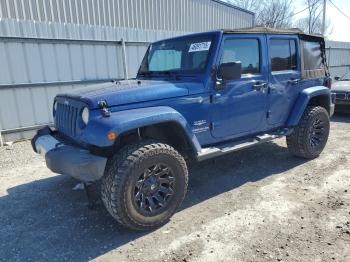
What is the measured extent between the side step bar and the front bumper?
1.22 meters

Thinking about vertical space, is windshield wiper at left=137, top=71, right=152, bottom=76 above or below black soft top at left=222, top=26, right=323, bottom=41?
below

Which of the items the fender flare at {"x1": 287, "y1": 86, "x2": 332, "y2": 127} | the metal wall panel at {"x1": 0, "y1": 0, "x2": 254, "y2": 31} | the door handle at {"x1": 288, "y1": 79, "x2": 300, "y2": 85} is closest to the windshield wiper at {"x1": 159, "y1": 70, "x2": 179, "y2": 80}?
the door handle at {"x1": 288, "y1": 79, "x2": 300, "y2": 85}

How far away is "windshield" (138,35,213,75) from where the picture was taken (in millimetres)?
3814

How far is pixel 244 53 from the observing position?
4109 mm

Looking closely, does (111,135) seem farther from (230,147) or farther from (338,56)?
(338,56)

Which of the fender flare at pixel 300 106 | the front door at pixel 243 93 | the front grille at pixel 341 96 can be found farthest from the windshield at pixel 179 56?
the front grille at pixel 341 96

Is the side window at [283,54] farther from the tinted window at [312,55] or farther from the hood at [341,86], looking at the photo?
the hood at [341,86]

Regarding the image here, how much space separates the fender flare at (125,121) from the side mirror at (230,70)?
766 mm

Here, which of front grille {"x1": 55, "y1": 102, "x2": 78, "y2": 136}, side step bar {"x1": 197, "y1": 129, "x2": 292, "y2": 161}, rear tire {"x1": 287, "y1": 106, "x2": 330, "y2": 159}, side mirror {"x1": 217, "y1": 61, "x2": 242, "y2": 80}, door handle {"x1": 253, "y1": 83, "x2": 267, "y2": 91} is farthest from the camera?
rear tire {"x1": 287, "y1": 106, "x2": 330, "y2": 159}

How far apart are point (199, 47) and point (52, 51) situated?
4.76 m

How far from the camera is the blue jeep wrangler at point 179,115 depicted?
9.84 feet

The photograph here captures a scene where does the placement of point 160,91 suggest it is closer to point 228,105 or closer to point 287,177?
point 228,105

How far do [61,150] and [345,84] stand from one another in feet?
28.9

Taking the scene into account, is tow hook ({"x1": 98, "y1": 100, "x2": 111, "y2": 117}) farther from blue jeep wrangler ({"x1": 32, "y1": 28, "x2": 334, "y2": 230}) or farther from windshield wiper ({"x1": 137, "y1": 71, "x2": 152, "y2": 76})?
windshield wiper ({"x1": 137, "y1": 71, "x2": 152, "y2": 76})
